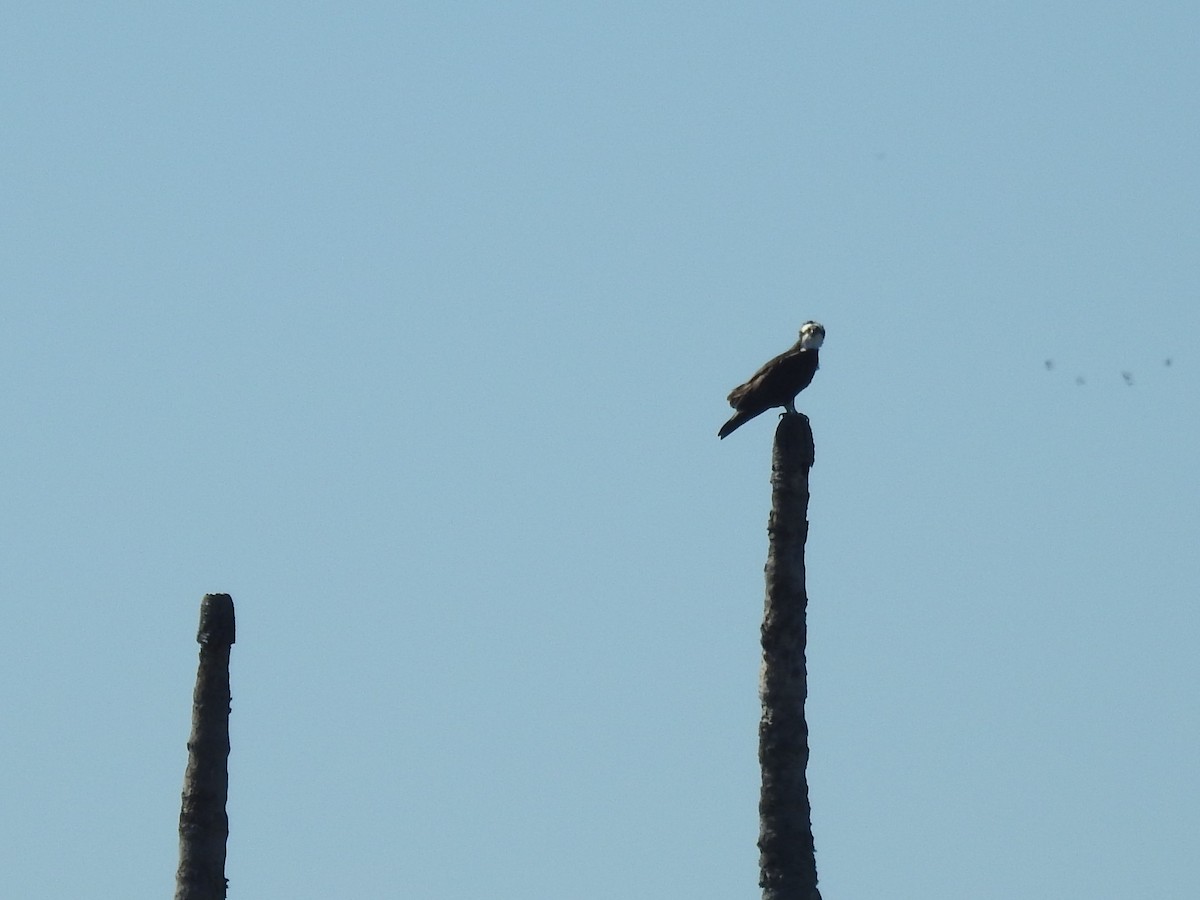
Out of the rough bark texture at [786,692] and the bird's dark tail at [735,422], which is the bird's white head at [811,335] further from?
the rough bark texture at [786,692]

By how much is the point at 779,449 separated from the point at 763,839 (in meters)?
3.43

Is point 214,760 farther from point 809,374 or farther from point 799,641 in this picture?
point 809,374

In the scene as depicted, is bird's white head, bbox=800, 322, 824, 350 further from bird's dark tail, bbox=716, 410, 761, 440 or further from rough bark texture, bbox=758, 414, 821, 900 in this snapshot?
rough bark texture, bbox=758, 414, 821, 900

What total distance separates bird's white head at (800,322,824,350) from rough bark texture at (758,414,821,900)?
19.0 feet

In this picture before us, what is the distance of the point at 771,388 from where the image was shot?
27266 millimetres

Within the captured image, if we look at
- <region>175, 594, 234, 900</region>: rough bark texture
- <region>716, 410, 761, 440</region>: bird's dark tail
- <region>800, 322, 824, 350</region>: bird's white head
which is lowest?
<region>175, 594, 234, 900</region>: rough bark texture

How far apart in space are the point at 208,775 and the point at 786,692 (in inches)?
205

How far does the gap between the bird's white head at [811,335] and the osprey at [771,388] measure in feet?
3.11

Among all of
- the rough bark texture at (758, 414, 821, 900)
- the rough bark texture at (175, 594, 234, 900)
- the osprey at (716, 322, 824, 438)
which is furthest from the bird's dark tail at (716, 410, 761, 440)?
the rough bark texture at (175, 594, 234, 900)

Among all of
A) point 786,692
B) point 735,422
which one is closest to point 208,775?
point 786,692

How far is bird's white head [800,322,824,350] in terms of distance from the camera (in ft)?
93.8

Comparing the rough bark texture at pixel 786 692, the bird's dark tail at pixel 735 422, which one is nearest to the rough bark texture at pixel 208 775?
the rough bark texture at pixel 786 692

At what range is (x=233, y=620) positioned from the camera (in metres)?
23.3

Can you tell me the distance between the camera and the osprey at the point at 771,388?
27266 mm
